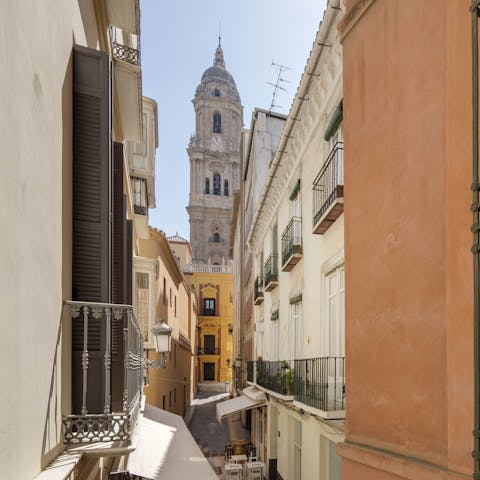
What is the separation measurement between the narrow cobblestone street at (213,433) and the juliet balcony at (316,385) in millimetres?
6574

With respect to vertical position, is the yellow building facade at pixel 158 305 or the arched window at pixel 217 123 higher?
the arched window at pixel 217 123

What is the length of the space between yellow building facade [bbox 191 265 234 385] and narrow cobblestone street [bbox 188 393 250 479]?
14.9 metres

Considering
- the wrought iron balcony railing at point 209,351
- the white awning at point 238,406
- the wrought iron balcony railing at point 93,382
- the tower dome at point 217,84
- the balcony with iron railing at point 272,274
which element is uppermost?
the tower dome at point 217,84

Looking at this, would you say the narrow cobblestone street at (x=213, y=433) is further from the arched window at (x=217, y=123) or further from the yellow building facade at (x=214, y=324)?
the arched window at (x=217, y=123)

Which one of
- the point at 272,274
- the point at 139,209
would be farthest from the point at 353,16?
the point at 272,274

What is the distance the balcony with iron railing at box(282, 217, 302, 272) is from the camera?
406 inches

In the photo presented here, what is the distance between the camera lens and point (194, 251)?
5597cm

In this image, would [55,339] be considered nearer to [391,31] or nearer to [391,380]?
[391,380]

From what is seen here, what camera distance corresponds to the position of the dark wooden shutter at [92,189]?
4266 millimetres

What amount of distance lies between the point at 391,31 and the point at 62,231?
424cm

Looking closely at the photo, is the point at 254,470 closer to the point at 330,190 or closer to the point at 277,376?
the point at 277,376

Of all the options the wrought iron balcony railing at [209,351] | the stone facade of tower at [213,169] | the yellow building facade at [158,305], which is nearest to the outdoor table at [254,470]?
the yellow building facade at [158,305]

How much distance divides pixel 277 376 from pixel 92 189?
857 centimetres

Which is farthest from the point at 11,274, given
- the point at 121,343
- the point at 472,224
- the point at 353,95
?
the point at 353,95
